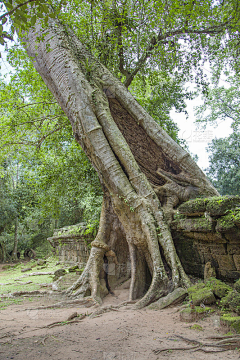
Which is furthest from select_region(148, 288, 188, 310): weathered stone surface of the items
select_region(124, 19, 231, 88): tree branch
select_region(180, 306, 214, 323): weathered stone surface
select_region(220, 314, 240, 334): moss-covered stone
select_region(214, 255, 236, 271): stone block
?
select_region(124, 19, 231, 88): tree branch

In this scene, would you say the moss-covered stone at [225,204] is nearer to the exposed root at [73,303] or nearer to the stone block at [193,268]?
the stone block at [193,268]

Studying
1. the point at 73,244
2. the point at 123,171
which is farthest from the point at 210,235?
the point at 73,244

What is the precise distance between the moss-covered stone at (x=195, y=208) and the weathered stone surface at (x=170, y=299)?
1.09 meters

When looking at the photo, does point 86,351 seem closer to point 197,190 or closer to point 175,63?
point 197,190

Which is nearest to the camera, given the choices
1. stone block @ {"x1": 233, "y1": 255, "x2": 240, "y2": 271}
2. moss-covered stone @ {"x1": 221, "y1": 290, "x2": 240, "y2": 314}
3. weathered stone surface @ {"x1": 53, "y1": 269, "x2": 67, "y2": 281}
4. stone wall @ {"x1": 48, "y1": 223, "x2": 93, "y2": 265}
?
moss-covered stone @ {"x1": 221, "y1": 290, "x2": 240, "y2": 314}

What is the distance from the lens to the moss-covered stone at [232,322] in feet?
7.27

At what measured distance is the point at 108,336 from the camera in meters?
2.58

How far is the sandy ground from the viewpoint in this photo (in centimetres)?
212

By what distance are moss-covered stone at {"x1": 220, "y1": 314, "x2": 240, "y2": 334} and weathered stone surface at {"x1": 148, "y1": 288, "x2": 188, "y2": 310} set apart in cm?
102

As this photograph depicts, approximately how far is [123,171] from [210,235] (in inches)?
69.9

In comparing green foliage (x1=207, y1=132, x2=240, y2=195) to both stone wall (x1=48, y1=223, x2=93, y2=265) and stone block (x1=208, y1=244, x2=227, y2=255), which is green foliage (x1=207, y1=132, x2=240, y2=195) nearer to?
stone wall (x1=48, y1=223, x2=93, y2=265)

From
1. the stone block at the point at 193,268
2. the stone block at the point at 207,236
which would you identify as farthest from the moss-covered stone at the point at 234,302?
the stone block at the point at 193,268

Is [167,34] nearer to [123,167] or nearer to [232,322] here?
[123,167]

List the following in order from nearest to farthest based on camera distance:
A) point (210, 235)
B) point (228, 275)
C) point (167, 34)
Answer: point (228, 275) < point (210, 235) < point (167, 34)
